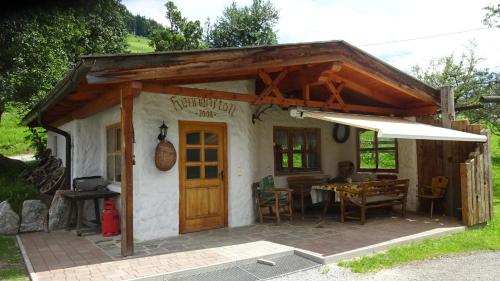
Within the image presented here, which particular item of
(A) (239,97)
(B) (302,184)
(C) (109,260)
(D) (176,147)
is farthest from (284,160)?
(C) (109,260)

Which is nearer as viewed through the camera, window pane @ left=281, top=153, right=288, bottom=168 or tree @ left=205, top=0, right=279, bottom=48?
window pane @ left=281, top=153, right=288, bottom=168

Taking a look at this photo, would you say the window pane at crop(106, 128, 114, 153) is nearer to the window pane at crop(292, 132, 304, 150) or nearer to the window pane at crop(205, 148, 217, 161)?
the window pane at crop(205, 148, 217, 161)

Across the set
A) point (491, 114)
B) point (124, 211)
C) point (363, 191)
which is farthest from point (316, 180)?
point (491, 114)

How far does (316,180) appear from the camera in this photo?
33.8ft

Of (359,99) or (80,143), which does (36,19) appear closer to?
(80,143)

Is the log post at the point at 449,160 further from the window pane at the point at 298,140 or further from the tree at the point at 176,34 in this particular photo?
the tree at the point at 176,34

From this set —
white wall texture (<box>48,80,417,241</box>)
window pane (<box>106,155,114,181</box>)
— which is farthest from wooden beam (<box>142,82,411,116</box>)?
window pane (<box>106,155,114,181</box>)

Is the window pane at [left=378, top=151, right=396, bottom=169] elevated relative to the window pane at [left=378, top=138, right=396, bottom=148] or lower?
lower

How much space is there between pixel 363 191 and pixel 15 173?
1317 cm

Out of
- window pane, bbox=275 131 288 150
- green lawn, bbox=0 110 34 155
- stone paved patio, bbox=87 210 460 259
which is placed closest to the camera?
stone paved patio, bbox=87 210 460 259

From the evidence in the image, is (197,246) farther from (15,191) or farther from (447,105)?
(15,191)

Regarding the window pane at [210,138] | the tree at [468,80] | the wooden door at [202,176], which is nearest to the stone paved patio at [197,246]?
the wooden door at [202,176]

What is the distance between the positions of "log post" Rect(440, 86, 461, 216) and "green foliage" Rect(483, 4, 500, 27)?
1251 centimetres

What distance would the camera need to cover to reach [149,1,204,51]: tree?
29288 mm
